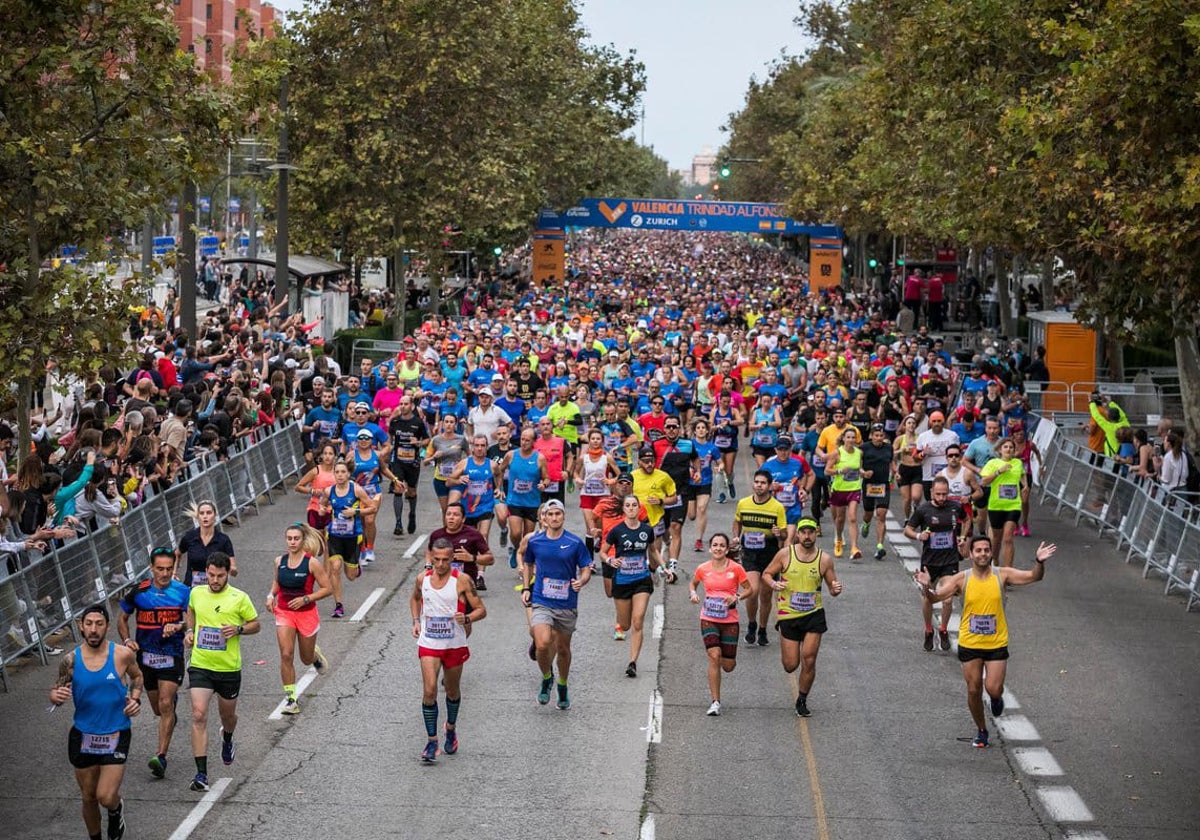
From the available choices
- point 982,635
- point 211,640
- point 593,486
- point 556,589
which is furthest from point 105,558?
point 982,635

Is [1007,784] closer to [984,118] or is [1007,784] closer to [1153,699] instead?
[1153,699]

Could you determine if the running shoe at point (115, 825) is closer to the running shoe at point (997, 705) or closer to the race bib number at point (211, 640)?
the race bib number at point (211, 640)

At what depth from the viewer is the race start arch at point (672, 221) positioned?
70.9m

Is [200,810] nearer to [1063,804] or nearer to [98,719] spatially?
[98,719]

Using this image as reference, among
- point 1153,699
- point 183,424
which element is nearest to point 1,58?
point 183,424

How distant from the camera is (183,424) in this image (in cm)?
2098

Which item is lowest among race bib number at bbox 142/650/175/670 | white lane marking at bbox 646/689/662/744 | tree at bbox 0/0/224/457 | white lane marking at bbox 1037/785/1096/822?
white lane marking at bbox 1037/785/1096/822

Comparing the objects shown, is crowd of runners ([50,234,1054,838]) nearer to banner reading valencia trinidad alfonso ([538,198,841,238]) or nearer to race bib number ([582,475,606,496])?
race bib number ([582,475,606,496])

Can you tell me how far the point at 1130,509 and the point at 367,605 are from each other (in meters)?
9.97

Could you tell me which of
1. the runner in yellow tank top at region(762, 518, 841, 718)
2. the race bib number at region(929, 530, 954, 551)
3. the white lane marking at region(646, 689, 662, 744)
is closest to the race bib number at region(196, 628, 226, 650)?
the white lane marking at region(646, 689, 662, 744)

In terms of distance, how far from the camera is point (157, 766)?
480 inches

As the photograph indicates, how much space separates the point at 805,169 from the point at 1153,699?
44.3m

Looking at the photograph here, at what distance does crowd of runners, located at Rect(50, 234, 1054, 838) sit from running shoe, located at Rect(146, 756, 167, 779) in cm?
1

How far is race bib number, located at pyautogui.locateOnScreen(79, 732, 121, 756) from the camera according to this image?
10656 mm
